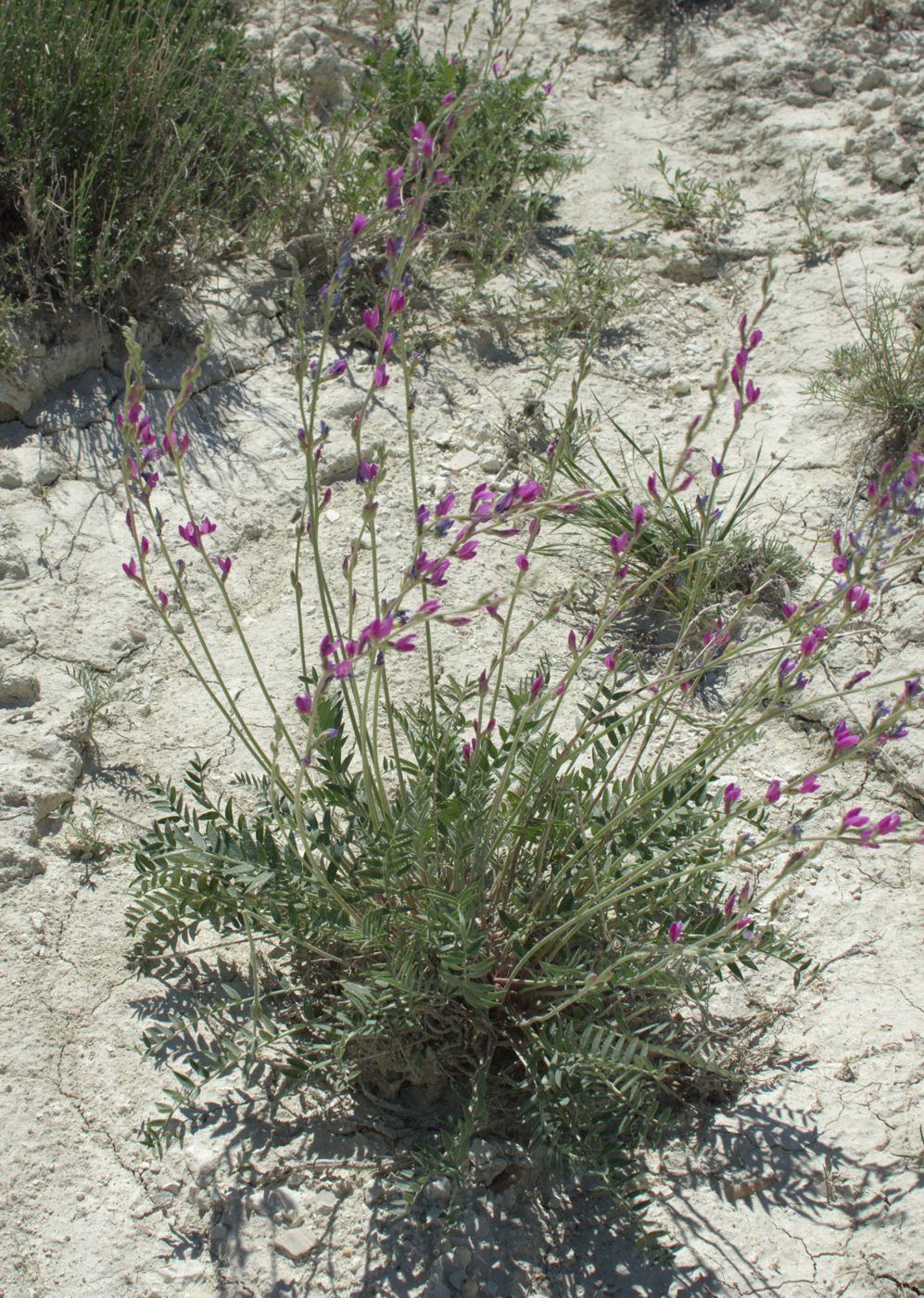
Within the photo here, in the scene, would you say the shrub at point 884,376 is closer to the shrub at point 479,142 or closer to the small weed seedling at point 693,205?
the small weed seedling at point 693,205

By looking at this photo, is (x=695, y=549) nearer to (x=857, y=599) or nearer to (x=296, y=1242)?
(x=857, y=599)

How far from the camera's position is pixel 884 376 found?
350 cm

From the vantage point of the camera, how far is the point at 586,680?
9.78 feet

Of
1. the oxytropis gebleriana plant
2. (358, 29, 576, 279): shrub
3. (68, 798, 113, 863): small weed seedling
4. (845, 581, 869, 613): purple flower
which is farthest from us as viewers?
(358, 29, 576, 279): shrub

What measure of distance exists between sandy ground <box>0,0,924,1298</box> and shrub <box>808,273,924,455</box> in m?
0.10

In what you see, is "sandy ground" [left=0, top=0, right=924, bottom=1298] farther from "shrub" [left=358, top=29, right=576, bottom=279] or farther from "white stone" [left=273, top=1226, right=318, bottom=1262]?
"shrub" [left=358, top=29, right=576, bottom=279]

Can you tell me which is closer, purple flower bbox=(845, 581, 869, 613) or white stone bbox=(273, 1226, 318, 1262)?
purple flower bbox=(845, 581, 869, 613)

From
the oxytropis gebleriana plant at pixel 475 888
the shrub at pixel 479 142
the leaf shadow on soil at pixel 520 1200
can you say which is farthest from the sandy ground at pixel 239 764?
the shrub at pixel 479 142

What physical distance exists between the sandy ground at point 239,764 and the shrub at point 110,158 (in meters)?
0.24

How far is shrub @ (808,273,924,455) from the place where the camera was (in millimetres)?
3465

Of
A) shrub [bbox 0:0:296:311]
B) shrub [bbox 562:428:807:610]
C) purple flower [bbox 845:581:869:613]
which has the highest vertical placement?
shrub [bbox 0:0:296:311]

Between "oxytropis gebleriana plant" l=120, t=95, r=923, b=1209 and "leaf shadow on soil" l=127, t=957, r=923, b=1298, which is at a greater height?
"oxytropis gebleriana plant" l=120, t=95, r=923, b=1209

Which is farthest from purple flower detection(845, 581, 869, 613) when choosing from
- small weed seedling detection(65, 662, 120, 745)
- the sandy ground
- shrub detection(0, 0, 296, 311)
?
shrub detection(0, 0, 296, 311)

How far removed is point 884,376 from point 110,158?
2647mm
